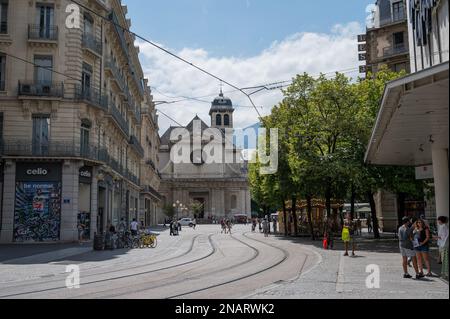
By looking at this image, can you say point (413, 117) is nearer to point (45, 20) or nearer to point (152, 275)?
point (152, 275)

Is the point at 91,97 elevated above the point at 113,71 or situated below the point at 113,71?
below

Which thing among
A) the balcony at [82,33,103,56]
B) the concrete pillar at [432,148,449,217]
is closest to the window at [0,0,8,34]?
the balcony at [82,33,103,56]

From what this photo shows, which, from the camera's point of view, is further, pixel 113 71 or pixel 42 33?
pixel 113 71

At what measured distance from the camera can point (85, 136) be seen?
31.5m

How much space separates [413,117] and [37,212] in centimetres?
2335

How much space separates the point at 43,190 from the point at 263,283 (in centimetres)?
2064

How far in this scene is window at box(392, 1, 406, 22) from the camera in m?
45.6

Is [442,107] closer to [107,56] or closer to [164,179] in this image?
[107,56]

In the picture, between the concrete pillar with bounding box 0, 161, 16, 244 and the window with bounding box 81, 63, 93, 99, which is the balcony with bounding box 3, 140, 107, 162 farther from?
the window with bounding box 81, 63, 93, 99

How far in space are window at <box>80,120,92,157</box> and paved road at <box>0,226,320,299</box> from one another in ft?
35.7

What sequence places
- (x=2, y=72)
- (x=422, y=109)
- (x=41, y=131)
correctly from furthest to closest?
(x=41, y=131) → (x=2, y=72) → (x=422, y=109)

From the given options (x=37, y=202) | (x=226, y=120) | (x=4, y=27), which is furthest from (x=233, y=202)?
(x=4, y=27)

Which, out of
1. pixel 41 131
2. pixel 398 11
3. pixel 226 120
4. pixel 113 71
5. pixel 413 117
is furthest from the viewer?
pixel 226 120

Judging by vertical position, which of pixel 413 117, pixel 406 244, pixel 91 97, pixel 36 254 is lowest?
pixel 36 254
